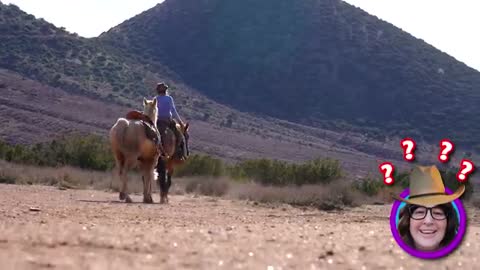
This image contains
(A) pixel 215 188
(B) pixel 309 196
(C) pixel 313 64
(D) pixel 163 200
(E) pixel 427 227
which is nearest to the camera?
(E) pixel 427 227

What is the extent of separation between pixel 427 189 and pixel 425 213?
0.65 ft

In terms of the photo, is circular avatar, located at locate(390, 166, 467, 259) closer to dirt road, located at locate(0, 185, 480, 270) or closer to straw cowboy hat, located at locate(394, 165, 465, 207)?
straw cowboy hat, located at locate(394, 165, 465, 207)

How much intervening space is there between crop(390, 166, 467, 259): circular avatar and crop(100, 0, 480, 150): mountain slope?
74.8 m

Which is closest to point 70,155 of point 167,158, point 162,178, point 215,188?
point 215,188

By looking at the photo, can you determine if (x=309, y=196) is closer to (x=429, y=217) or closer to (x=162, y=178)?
(x=162, y=178)

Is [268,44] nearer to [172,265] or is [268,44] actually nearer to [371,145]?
[371,145]

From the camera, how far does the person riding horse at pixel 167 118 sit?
57.7 feet

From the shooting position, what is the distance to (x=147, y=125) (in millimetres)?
16297

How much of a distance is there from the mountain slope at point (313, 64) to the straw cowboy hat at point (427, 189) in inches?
2944


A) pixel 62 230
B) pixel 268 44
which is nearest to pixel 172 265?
pixel 62 230

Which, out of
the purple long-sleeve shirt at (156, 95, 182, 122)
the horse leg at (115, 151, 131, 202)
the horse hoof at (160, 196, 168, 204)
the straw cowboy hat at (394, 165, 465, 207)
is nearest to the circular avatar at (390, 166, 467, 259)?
the straw cowboy hat at (394, 165, 465, 207)

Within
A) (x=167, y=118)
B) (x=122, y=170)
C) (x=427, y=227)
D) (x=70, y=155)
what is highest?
(x=167, y=118)

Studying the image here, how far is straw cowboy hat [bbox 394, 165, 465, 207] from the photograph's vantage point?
5340 millimetres

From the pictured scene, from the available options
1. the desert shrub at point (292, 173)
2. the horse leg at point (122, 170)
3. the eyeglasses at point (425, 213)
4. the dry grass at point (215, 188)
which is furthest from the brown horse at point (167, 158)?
the eyeglasses at point (425, 213)
